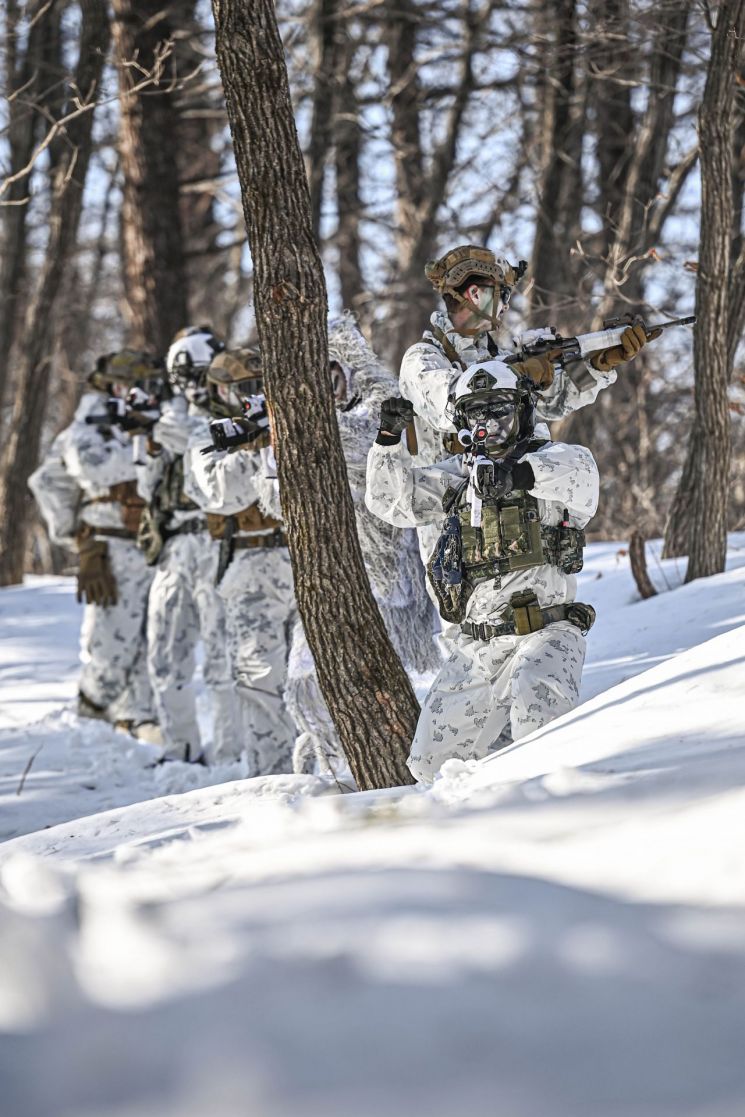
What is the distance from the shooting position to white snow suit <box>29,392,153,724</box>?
27.9ft

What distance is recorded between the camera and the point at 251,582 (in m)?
6.68

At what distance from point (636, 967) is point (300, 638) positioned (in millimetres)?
4032

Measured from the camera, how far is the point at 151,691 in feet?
28.5

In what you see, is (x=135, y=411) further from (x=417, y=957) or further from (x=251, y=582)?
(x=417, y=957)

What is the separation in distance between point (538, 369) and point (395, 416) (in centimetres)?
54

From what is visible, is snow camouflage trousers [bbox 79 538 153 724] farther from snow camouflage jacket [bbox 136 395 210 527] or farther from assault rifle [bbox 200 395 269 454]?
assault rifle [bbox 200 395 269 454]

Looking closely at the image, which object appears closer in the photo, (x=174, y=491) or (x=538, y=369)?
(x=538, y=369)

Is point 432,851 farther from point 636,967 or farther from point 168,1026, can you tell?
point 168,1026

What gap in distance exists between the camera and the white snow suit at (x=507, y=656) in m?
4.17

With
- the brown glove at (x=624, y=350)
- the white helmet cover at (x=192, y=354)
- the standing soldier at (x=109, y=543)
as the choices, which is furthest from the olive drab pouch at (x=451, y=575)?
the standing soldier at (x=109, y=543)

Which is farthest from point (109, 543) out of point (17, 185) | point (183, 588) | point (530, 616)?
point (17, 185)

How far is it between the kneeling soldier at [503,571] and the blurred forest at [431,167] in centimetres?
323

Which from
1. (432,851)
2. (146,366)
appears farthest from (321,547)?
(146,366)

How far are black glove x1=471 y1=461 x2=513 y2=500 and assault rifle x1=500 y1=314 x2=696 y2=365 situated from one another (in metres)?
0.44
